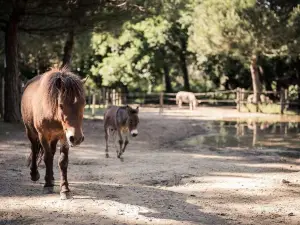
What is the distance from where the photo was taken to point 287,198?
6.55 m

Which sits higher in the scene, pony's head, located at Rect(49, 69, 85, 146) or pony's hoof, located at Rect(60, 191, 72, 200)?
pony's head, located at Rect(49, 69, 85, 146)

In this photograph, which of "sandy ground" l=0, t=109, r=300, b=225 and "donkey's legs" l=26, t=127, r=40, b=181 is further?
"donkey's legs" l=26, t=127, r=40, b=181

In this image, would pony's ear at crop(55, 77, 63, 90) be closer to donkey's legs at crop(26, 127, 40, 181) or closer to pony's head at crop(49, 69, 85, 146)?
pony's head at crop(49, 69, 85, 146)

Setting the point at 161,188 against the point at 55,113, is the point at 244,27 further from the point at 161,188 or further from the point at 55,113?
the point at 55,113

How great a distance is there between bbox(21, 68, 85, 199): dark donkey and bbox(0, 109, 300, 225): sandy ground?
1.64 feet

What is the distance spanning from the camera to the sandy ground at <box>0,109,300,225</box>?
213 inches

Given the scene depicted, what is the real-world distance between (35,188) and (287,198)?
12.9 ft

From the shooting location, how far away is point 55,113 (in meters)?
5.94

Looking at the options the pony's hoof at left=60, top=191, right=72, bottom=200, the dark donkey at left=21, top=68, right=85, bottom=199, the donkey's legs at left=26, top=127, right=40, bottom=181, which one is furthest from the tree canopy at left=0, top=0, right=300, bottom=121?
the pony's hoof at left=60, top=191, right=72, bottom=200

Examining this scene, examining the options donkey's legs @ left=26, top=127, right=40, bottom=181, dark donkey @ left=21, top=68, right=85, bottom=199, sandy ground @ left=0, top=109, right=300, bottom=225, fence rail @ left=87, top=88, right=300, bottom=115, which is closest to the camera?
sandy ground @ left=0, top=109, right=300, bottom=225

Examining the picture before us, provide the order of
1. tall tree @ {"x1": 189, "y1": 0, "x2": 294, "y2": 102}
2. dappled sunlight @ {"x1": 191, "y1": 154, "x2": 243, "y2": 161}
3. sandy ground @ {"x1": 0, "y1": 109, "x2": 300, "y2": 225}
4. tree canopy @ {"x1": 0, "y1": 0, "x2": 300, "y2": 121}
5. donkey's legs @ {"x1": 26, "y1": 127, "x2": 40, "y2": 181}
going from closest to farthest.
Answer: sandy ground @ {"x1": 0, "y1": 109, "x2": 300, "y2": 225}, donkey's legs @ {"x1": 26, "y1": 127, "x2": 40, "y2": 181}, dappled sunlight @ {"x1": 191, "y1": 154, "x2": 243, "y2": 161}, tree canopy @ {"x1": 0, "y1": 0, "x2": 300, "y2": 121}, tall tree @ {"x1": 189, "y1": 0, "x2": 294, "y2": 102}

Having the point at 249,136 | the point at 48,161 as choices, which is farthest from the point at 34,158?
the point at 249,136

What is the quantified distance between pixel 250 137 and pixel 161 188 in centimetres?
900

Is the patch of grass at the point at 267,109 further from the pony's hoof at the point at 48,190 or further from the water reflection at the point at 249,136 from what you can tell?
the pony's hoof at the point at 48,190
